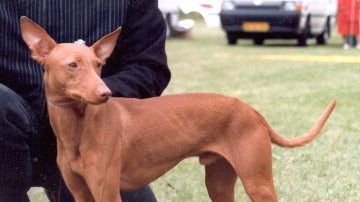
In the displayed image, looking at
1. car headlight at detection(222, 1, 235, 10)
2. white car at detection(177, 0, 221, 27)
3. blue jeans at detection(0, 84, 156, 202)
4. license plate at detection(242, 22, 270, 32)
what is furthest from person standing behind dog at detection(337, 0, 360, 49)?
blue jeans at detection(0, 84, 156, 202)

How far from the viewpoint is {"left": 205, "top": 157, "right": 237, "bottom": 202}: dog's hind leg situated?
13.3 ft

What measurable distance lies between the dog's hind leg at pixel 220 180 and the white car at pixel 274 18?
16540 millimetres

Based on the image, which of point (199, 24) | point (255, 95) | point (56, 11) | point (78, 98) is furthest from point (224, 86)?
point (199, 24)

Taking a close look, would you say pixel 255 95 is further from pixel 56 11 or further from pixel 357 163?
pixel 56 11

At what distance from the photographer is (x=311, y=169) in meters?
6.26

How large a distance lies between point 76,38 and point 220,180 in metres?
0.95

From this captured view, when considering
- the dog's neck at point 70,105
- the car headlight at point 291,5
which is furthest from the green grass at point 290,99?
the dog's neck at point 70,105

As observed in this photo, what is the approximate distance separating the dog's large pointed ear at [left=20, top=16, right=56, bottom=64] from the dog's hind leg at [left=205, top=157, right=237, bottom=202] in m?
1.00

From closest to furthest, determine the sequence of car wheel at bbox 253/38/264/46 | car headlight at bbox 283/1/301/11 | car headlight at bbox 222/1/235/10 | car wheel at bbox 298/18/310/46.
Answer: car headlight at bbox 283/1/301/11 < car wheel at bbox 298/18/310/46 < car headlight at bbox 222/1/235/10 < car wheel at bbox 253/38/264/46

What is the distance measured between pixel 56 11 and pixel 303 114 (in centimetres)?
513

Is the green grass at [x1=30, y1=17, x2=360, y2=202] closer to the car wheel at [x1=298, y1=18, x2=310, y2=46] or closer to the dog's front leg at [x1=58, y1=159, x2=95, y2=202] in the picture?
the car wheel at [x1=298, y1=18, x2=310, y2=46]

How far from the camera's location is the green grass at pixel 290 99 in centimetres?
577

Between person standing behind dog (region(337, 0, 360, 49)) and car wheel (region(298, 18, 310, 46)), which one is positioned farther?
car wheel (region(298, 18, 310, 46))

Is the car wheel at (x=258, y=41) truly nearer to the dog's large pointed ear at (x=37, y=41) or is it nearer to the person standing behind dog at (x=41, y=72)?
A: the person standing behind dog at (x=41, y=72)
